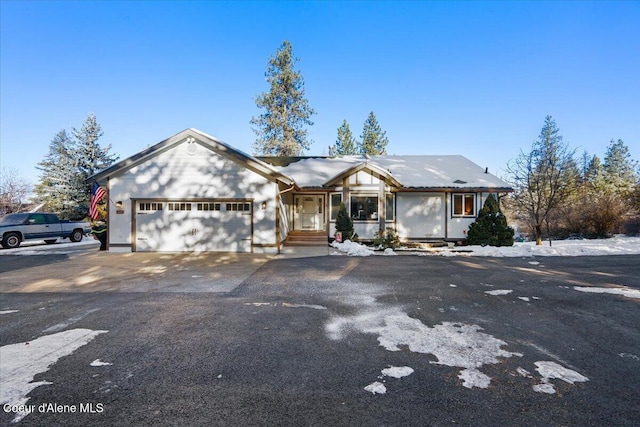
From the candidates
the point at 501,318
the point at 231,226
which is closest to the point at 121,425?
the point at 501,318

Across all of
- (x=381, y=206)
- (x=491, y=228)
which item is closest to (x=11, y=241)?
(x=381, y=206)

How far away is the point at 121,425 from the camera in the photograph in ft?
8.02

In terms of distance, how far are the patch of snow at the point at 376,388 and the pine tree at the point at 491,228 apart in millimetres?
14076

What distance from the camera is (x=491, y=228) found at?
15125 millimetres

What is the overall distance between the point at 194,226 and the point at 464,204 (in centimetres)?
1309

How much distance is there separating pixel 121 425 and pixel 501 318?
5.11 metres

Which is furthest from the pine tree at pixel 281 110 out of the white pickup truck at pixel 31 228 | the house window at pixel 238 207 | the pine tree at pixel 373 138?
the house window at pixel 238 207

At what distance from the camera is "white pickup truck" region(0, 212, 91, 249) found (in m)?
15.4

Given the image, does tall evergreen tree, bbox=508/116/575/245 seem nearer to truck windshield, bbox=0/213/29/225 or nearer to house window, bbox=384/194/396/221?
house window, bbox=384/194/396/221

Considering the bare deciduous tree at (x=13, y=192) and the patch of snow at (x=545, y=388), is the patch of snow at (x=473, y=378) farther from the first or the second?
the bare deciduous tree at (x=13, y=192)

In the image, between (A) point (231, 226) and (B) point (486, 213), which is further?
(B) point (486, 213)

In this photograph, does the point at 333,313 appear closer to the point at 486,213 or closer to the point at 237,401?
the point at 237,401

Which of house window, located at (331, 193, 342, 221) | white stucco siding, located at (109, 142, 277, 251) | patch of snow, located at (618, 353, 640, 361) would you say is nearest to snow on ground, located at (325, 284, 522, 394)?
patch of snow, located at (618, 353, 640, 361)

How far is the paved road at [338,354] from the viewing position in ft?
8.61
